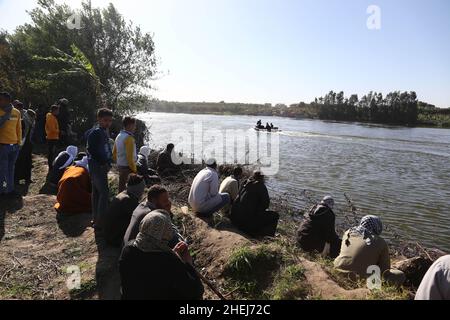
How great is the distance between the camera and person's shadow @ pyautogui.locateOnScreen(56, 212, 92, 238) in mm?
6659

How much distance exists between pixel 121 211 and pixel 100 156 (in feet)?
3.85

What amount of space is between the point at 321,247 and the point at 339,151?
2258cm

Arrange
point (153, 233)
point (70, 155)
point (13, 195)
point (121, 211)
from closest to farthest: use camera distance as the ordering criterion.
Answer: point (153, 233)
point (121, 211)
point (13, 195)
point (70, 155)

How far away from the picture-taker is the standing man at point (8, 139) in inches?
284

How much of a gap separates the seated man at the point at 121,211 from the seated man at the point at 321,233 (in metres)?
3.16

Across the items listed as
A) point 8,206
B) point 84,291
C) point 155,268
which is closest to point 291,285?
point 155,268

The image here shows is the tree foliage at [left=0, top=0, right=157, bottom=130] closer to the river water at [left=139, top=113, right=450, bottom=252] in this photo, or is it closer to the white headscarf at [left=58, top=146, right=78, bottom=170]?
the white headscarf at [left=58, top=146, right=78, bottom=170]

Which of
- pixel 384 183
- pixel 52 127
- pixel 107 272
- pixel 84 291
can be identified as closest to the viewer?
pixel 84 291

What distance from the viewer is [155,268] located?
372 cm

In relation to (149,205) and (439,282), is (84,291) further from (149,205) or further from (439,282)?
(439,282)

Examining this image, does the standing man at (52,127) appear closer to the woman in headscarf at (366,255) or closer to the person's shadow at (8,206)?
the person's shadow at (8,206)

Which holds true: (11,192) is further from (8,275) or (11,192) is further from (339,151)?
(339,151)

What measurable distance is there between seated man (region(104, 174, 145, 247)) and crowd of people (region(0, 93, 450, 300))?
0.05ft
